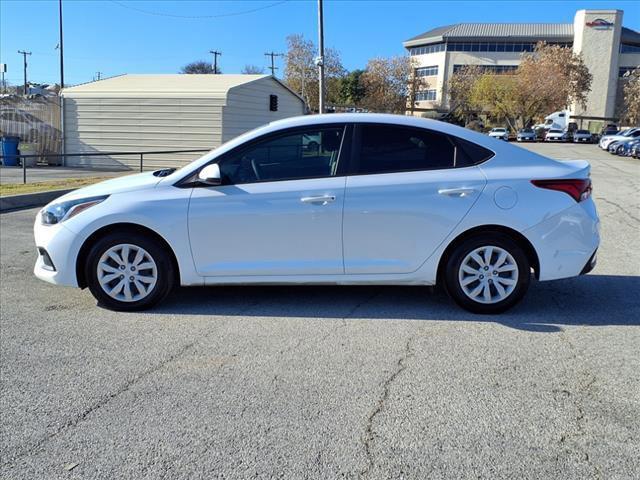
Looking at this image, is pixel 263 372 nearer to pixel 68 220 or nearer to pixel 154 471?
pixel 154 471

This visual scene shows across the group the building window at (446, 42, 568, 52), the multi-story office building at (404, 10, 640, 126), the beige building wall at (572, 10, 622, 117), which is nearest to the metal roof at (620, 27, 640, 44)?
the multi-story office building at (404, 10, 640, 126)

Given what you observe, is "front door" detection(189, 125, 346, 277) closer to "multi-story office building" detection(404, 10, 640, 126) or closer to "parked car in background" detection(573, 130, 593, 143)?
"parked car in background" detection(573, 130, 593, 143)

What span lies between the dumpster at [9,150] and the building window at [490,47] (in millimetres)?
88077

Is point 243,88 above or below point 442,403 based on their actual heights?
above

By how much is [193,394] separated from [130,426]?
457 mm

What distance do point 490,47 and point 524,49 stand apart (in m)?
5.45

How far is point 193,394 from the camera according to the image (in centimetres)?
349

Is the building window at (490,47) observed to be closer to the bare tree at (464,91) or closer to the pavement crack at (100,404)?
the bare tree at (464,91)

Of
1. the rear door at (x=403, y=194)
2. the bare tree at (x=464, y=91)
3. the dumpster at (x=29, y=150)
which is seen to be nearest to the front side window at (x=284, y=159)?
the rear door at (x=403, y=194)

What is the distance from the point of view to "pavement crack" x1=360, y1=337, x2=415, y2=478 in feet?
9.18

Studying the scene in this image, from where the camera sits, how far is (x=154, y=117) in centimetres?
2044

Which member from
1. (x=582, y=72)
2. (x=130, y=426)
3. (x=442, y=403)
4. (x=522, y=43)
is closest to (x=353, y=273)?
(x=442, y=403)

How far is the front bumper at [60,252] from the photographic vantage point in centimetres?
489

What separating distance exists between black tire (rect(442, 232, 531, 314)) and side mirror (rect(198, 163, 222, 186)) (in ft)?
6.73
